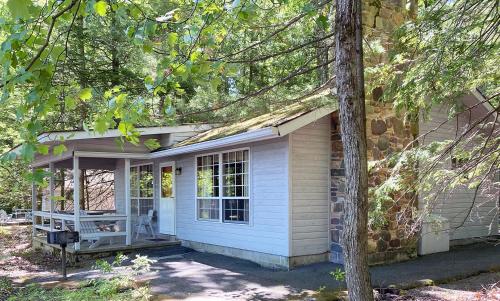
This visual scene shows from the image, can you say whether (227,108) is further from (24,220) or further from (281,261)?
(24,220)

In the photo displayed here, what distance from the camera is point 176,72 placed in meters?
3.40

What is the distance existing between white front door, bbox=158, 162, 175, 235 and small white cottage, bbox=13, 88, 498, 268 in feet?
0.09

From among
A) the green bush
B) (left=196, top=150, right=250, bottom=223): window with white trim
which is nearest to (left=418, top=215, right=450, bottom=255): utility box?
(left=196, top=150, right=250, bottom=223): window with white trim

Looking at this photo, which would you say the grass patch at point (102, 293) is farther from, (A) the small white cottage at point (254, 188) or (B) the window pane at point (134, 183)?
(B) the window pane at point (134, 183)

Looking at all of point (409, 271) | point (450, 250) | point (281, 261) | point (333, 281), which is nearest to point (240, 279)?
point (281, 261)

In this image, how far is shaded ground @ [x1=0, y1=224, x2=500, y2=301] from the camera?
6355mm

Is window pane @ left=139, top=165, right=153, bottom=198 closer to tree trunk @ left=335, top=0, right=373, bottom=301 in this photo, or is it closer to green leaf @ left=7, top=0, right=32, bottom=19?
tree trunk @ left=335, top=0, right=373, bottom=301

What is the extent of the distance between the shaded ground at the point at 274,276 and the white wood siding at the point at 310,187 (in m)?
0.54

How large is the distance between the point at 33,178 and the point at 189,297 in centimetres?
438

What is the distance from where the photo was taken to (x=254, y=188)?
29.9ft

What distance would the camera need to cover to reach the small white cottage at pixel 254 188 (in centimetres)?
832

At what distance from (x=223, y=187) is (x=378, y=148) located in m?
Result: 3.61

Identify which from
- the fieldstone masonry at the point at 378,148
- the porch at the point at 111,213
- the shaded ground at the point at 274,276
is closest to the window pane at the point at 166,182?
the porch at the point at 111,213

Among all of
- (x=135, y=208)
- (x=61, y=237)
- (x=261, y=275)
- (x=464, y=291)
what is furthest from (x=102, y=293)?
(x=135, y=208)
